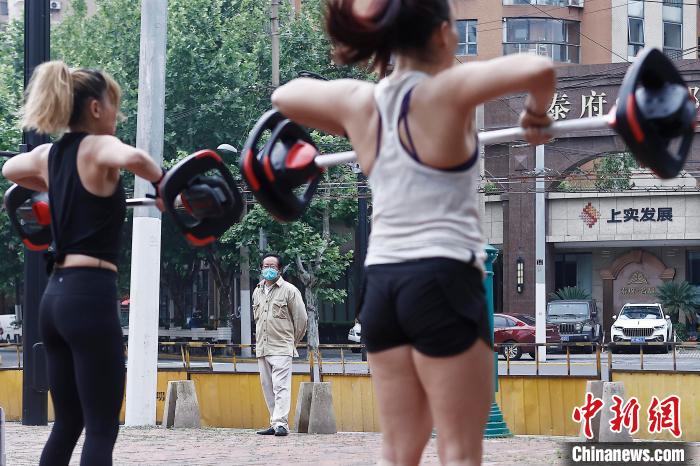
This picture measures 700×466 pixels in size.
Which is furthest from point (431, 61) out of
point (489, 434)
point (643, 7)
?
point (643, 7)

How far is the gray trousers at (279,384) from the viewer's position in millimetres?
11680

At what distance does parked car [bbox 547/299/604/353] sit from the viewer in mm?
36531

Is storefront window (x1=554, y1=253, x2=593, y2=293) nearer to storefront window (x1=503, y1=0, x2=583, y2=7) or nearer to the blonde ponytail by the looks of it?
storefront window (x1=503, y1=0, x2=583, y2=7)

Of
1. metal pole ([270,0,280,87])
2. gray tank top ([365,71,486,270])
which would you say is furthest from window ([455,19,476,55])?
gray tank top ([365,71,486,270])

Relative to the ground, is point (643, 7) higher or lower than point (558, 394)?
higher

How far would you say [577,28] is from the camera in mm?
47625

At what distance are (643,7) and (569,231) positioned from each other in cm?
1003

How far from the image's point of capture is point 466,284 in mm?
3193

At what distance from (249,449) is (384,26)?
7.12 metres

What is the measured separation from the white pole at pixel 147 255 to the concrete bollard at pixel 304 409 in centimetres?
171

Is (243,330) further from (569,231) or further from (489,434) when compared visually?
(489,434)

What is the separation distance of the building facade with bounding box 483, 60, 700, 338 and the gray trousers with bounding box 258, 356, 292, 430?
2885 centimetres

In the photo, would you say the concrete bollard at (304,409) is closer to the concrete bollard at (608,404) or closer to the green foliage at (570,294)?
the concrete bollard at (608,404)

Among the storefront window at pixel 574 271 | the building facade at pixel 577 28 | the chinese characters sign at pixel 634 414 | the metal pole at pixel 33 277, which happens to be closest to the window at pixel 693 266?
the storefront window at pixel 574 271
